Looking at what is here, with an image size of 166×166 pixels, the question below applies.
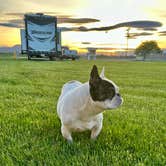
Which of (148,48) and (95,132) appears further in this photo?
(148,48)

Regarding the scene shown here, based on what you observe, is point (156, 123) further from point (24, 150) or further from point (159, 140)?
point (24, 150)

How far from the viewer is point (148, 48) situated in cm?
9256

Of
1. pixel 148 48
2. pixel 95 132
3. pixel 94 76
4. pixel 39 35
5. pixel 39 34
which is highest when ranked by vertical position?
pixel 94 76

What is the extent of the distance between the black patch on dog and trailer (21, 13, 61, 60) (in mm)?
33139

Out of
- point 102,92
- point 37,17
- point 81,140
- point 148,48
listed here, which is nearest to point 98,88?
point 102,92

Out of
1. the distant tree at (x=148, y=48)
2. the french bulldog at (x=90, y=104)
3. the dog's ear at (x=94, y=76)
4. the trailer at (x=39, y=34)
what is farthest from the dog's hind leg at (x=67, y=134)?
the distant tree at (x=148, y=48)

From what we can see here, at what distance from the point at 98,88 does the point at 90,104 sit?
21 cm

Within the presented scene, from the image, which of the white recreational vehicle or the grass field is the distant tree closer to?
the white recreational vehicle

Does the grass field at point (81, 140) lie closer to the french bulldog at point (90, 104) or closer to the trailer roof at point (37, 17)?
the french bulldog at point (90, 104)

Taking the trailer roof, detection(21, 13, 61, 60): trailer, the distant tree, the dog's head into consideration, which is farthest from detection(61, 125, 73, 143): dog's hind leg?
the distant tree

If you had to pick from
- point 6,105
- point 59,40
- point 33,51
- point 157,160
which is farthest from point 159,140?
point 59,40

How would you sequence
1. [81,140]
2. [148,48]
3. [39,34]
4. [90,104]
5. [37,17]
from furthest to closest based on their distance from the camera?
[148,48] → [39,34] → [37,17] → [81,140] → [90,104]

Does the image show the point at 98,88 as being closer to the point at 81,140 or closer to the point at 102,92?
the point at 102,92

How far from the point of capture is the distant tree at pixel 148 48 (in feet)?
303
